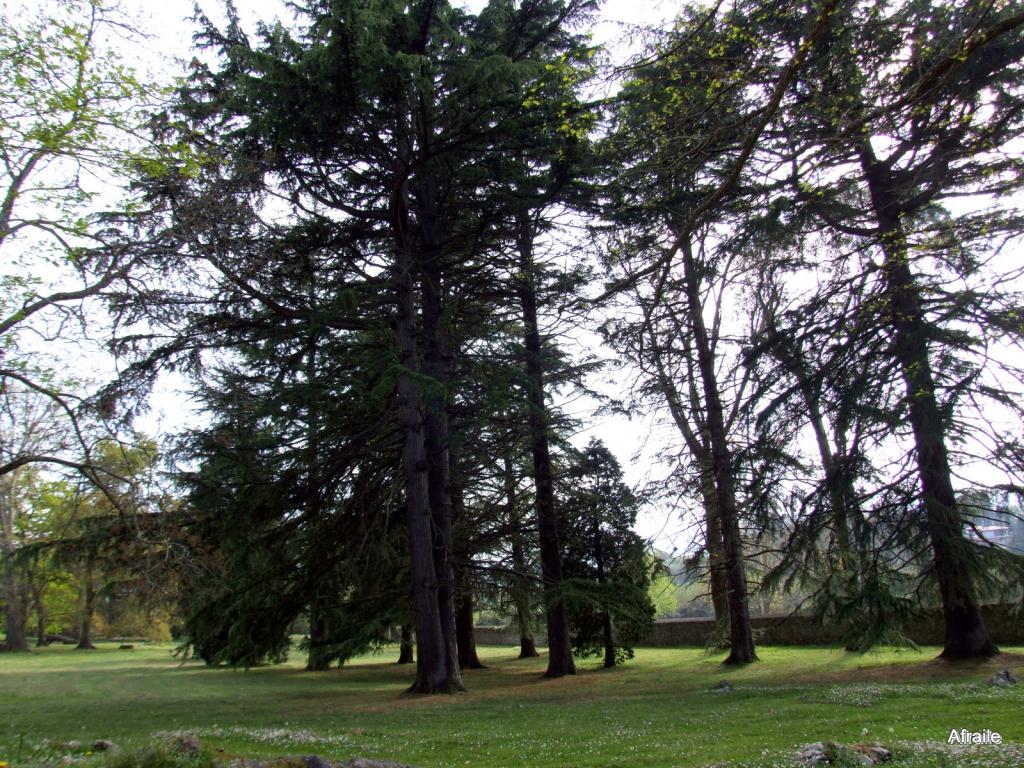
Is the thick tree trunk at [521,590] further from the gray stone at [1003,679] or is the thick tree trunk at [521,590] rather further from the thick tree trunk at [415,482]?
the gray stone at [1003,679]

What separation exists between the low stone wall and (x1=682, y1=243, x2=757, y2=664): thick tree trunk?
77cm

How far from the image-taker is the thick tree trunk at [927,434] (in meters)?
10.7

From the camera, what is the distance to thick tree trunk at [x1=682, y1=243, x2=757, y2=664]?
1492 centimetres

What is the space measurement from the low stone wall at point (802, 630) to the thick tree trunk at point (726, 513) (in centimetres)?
77

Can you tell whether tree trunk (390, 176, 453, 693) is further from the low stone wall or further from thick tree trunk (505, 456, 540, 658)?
the low stone wall

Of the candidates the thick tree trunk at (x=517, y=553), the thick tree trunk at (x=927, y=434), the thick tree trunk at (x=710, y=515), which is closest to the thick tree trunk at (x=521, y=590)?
the thick tree trunk at (x=517, y=553)

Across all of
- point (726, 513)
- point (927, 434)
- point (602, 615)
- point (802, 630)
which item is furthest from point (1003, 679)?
point (802, 630)

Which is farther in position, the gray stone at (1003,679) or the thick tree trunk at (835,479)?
the thick tree trunk at (835,479)

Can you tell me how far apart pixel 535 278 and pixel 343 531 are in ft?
23.7

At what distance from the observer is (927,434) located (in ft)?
36.6

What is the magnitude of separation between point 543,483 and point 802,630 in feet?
31.6

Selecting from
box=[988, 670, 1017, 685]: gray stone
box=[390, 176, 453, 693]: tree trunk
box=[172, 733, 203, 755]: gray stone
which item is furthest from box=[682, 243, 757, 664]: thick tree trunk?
box=[172, 733, 203, 755]: gray stone

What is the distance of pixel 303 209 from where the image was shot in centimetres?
1465

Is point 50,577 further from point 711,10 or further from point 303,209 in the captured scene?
point 711,10
